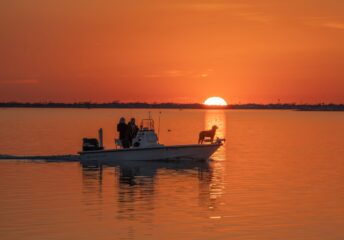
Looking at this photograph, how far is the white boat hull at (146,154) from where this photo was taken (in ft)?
129

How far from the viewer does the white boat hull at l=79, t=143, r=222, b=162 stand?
129 ft

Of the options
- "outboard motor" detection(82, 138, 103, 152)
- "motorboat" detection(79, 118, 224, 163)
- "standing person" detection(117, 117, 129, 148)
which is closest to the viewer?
"motorboat" detection(79, 118, 224, 163)

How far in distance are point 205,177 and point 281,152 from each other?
19.5 metres

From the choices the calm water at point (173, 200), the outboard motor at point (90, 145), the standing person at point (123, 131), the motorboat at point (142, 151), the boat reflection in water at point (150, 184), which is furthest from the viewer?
the outboard motor at point (90, 145)

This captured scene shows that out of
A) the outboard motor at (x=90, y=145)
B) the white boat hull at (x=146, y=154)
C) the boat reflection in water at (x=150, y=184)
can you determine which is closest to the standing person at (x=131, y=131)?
the white boat hull at (x=146, y=154)

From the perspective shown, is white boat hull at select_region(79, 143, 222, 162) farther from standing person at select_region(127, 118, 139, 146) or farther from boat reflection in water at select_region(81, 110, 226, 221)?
standing person at select_region(127, 118, 139, 146)

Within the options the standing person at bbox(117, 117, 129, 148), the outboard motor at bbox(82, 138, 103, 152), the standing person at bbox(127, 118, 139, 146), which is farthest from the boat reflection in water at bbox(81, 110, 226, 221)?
the standing person at bbox(127, 118, 139, 146)

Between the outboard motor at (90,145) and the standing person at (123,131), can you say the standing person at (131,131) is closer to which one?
the standing person at (123,131)

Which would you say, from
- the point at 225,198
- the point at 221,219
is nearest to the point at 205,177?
the point at 225,198

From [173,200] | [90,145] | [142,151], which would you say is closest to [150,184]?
[173,200]

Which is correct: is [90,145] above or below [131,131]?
below

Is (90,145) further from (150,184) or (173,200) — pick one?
(173,200)

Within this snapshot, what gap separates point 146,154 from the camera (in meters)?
39.9

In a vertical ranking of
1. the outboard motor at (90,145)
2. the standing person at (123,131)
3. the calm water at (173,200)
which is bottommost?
the calm water at (173,200)
